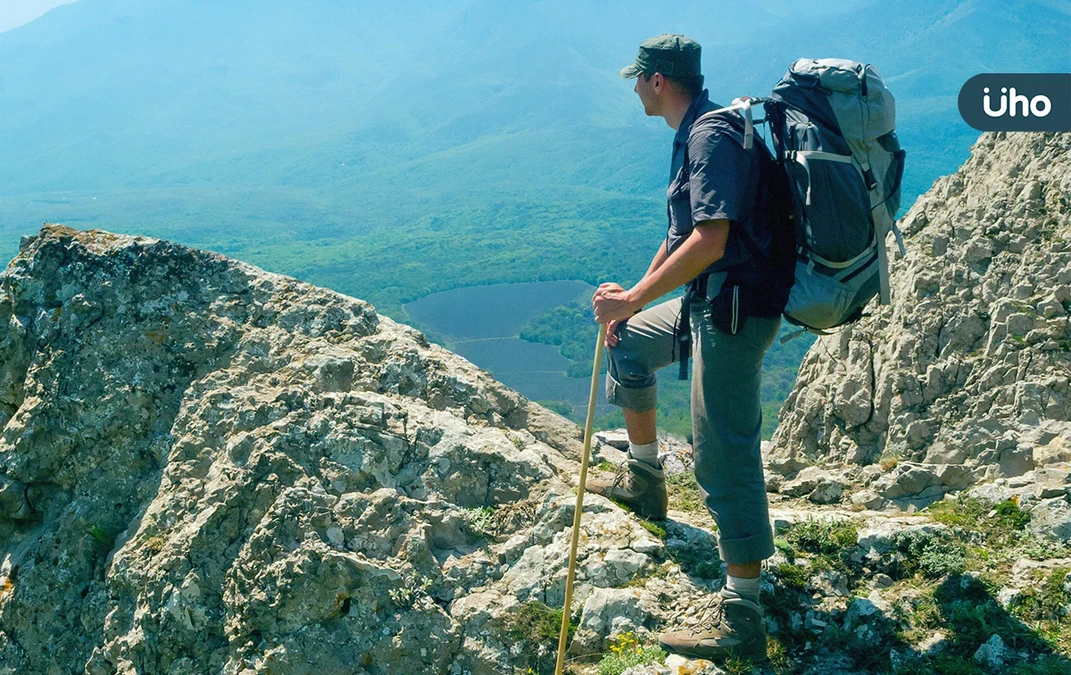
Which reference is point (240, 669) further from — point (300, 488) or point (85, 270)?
point (85, 270)

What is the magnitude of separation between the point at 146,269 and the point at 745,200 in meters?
5.04

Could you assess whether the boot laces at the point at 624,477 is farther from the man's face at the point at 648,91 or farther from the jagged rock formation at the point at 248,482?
the man's face at the point at 648,91

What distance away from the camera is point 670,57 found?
5465mm

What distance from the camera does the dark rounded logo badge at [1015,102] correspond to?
41.1 ft

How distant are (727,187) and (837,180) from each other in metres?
0.64

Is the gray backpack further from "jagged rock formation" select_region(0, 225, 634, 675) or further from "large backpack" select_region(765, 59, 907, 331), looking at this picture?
"jagged rock formation" select_region(0, 225, 634, 675)

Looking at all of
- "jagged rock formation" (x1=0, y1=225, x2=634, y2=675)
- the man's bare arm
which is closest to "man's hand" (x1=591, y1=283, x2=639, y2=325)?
the man's bare arm

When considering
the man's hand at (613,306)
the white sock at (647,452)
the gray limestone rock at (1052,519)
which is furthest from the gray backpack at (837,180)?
the gray limestone rock at (1052,519)

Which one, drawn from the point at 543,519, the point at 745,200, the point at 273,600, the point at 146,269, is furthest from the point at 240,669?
the point at 745,200

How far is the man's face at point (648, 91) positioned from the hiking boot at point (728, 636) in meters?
3.15

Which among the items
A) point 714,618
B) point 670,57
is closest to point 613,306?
point 670,57

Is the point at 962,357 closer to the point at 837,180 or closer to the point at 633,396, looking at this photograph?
the point at 633,396

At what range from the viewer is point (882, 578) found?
612 centimetres

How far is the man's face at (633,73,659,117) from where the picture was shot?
5570 millimetres
